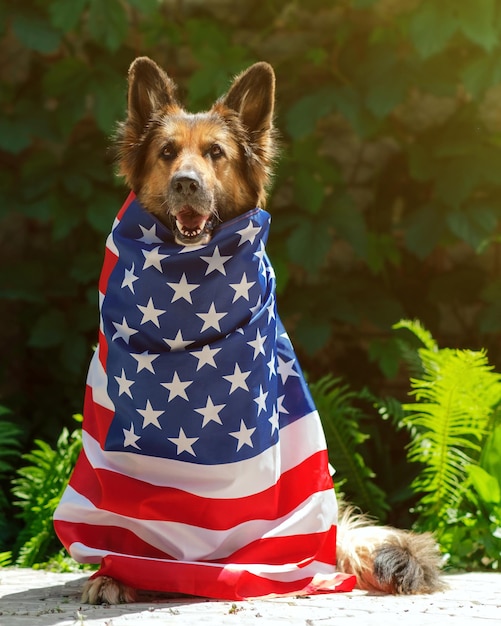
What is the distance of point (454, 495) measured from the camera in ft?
Answer: 13.7

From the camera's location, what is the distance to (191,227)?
3268 millimetres

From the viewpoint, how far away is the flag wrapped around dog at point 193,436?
9.92 ft

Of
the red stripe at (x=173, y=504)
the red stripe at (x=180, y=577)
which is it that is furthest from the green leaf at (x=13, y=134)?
the red stripe at (x=180, y=577)

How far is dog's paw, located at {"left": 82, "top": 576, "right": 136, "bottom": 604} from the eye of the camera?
9.45 ft

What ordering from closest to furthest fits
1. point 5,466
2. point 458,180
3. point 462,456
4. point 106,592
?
point 106,592 → point 462,456 → point 5,466 → point 458,180

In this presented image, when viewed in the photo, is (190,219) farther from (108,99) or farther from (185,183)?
(108,99)

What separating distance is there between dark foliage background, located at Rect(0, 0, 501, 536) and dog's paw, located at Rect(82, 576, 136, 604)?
240cm

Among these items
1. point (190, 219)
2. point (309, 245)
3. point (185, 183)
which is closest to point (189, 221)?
point (190, 219)

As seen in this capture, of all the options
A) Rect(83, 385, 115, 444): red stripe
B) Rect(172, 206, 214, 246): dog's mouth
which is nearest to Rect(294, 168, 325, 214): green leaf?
Rect(172, 206, 214, 246): dog's mouth

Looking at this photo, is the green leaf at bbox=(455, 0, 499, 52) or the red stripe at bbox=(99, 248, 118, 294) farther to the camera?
the green leaf at bbox=(455, 0, 499, 52)

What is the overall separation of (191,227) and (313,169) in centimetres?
254

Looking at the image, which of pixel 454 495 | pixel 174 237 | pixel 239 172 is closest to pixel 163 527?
pixel 174 237

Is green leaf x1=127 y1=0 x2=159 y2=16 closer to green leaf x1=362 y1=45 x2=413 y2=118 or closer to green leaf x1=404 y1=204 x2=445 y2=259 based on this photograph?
green leaf x1=362 y1=45 x2=413 y2=118

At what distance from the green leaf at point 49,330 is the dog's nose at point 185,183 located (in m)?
2.52
